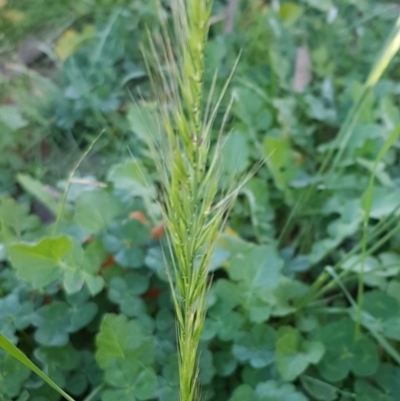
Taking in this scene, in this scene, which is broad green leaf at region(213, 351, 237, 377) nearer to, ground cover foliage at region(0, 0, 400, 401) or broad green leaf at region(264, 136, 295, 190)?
ground cover foliage at region(0, 0, 400, 401)

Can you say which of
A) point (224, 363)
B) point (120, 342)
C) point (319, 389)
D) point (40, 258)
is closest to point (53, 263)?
point (40, 258)

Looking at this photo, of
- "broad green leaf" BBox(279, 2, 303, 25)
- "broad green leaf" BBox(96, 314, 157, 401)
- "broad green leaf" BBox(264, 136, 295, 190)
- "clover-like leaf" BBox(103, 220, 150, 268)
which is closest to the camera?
"broad green leaf" BBox(96, 314, 157, 401)

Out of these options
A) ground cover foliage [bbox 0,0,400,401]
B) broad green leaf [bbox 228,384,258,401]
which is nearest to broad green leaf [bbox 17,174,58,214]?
ground cover foliage [bbox 0,0,400,401]

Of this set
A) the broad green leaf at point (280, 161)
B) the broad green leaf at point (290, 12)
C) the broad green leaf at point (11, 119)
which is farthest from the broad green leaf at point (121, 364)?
the broad green leaf at point (290, 12)

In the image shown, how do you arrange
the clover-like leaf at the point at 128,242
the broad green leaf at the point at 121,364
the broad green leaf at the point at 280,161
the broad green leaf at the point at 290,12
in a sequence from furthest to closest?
the broad green leaf at the point at 290,12
the broad green leaf at the point at 280,161
the clover-like leaf at the point at 128,242
the broad green leaf at the point at 121,364

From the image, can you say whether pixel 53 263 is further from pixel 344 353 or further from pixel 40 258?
pixel 344 353

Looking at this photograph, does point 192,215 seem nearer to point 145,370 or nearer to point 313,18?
point 145,370

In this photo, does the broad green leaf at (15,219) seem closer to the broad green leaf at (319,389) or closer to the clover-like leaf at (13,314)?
the clover-like leaf at (13,314)
